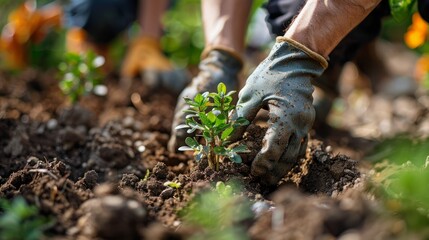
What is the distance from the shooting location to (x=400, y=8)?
7.01 feet

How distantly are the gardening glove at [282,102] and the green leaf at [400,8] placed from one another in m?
0.50

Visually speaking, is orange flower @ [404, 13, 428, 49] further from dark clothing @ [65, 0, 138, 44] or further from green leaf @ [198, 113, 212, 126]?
dark clothing @ [65, 0, 138, 44]

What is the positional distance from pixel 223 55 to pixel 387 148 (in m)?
0.83

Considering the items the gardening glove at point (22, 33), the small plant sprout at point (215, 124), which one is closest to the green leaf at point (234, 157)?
the small plant sprout at point (215, 124)

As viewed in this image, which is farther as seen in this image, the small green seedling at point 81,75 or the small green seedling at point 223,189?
the small green seedling at point 81,75

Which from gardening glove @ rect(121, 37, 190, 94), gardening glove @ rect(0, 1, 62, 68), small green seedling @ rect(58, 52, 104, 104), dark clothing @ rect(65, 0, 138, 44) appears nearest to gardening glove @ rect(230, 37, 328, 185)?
small green seedling @ rect(58, 52, 104, 104)

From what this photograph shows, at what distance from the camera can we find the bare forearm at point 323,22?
5.88 ft

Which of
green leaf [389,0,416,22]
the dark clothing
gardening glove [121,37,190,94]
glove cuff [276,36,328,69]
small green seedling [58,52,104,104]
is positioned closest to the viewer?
glove cuff [276,36,328,69]

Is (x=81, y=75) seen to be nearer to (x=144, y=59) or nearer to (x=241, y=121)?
(x=144, y=59)

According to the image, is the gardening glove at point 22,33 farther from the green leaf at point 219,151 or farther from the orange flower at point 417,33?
the green leaf at point 219,151

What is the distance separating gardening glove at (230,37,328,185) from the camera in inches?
68.7

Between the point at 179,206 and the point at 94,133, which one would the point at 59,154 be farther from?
the point at 179,206

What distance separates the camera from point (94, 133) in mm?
2393

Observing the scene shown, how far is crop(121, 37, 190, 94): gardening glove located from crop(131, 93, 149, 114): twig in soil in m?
0.18
